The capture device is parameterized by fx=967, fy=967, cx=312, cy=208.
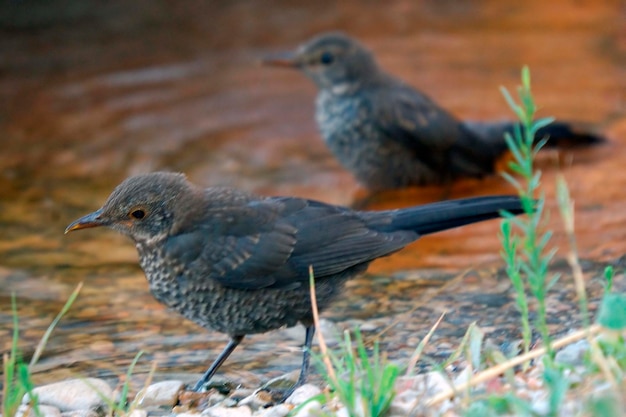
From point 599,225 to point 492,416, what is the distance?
3327mm

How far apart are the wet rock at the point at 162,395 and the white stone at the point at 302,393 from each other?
0.52m

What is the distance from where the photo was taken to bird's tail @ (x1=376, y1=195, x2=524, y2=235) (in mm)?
4207

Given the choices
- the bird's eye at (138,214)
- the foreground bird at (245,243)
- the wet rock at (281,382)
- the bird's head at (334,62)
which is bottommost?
the wet rock at (281,382)

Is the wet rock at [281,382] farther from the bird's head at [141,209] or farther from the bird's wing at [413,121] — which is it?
the bird's wing at [413,121]

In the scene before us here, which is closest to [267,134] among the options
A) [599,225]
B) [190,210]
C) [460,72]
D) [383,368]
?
[460,72]

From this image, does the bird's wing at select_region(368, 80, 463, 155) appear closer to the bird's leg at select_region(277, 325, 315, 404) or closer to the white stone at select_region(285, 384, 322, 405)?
the bird's leg at select_region(277, 325, 315, 404)

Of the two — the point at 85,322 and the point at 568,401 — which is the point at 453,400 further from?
the point at 85,322

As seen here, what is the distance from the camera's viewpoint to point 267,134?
8227mm

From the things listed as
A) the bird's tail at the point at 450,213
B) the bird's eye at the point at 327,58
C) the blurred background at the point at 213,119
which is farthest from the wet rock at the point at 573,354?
the bird's eye at the point at 327,58

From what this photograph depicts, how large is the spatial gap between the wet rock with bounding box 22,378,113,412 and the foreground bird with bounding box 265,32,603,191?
3540mm

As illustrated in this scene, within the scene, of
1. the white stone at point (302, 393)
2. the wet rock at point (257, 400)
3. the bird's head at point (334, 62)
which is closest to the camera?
the white stone at point (302, 393)

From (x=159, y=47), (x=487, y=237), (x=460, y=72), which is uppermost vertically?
(x=159, y=47)

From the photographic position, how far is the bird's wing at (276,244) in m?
4.13

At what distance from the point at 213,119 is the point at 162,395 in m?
4.90
